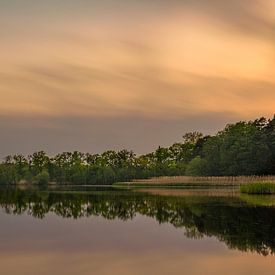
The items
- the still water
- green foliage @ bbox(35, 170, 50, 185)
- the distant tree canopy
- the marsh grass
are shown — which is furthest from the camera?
green foliage @ bbox(35, 170, 50, 185)

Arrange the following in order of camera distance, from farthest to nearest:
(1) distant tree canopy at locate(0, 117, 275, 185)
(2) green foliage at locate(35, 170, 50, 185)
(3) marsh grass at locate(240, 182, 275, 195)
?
1. (2) green foliage at locate(35, 170, 50, 185)
2. (1) distant tree canopy at locate(0, 117, 275, 185)
3. (3) marsh grass at locate(240, 182, 275, 195)

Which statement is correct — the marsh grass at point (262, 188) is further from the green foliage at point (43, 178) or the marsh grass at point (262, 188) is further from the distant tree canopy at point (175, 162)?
the green foliage at point (43, 178)

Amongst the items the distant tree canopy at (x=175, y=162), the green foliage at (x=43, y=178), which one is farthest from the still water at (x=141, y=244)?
the green foliage at (x=43, y=178)

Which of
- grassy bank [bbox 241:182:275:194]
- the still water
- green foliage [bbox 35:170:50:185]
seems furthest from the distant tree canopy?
the still water

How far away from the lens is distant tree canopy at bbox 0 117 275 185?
276ft

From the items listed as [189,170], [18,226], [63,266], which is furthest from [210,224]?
[189,170]

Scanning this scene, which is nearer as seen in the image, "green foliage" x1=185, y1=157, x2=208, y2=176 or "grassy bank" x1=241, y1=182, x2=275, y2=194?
"grassy bank" x1=241, y1=182, x2=275, y2=194

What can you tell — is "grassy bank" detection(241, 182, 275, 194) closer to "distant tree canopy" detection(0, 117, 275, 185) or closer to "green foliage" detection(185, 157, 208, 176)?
"distant tree canopy" detection(0, 117, 275, 185)

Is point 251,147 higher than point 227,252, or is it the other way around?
point 251,147

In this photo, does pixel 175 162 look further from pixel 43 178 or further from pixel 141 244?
pixel 141 244

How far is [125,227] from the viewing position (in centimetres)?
2088

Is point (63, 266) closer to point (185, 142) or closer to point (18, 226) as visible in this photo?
point (18, 226)

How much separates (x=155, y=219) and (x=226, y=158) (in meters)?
65.3

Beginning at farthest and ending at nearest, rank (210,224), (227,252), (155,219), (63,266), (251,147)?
(251,147), (155,219), (210,224), (227,252), (63,266)
